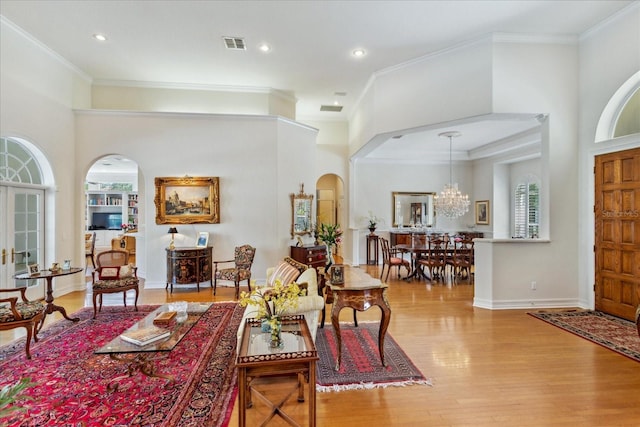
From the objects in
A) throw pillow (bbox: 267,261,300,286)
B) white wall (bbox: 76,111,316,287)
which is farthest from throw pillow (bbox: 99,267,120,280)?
throw pillow (bbox: 267,261,300,286)

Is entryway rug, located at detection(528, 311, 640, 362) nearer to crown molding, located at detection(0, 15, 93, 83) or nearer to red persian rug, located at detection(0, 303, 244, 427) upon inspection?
red persian rug, located at detection(0, 303, 244, 427)

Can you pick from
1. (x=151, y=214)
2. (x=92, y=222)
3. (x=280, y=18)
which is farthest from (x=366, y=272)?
(x=92, y=222)

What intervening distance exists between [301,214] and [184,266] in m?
2.79

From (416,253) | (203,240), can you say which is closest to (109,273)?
(203,240)

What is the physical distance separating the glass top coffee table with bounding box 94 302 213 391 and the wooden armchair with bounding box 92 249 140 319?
1.66 metres

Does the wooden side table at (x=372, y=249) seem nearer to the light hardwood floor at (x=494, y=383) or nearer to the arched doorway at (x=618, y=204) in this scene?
the light hardwood floor at (x=494, y=383)

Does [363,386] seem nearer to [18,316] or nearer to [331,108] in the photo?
[18,316]

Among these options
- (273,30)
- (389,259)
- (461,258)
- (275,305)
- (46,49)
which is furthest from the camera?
(389,259)

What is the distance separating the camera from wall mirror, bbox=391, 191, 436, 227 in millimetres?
10055

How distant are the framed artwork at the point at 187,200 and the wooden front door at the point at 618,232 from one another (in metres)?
6.97

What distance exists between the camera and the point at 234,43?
522 cm

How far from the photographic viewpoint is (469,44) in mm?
5055

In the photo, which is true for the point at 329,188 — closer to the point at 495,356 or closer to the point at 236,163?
the point at 236,163

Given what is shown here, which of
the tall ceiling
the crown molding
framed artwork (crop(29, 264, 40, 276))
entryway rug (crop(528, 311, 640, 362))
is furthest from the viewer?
the crown molding
